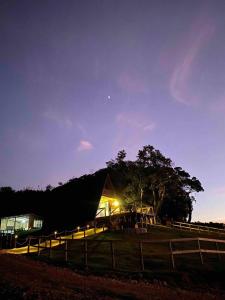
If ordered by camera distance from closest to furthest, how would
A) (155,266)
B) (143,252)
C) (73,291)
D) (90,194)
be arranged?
1. (73,291)
2. (155,266)
3. (143,252)
4. (90,194)

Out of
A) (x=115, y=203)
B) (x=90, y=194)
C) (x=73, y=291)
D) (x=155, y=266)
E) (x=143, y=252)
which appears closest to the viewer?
(x=73, y=291)

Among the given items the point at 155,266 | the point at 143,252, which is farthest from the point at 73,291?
the point at 143,252

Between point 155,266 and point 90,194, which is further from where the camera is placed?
point 90,194

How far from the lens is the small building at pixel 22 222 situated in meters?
36.3

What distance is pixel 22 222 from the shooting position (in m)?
37.4

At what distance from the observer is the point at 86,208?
115 feet

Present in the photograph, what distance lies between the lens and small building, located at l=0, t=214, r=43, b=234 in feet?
119

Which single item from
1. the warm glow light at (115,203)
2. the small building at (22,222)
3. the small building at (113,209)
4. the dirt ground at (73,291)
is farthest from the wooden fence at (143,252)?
the warm glow light at (115,203)

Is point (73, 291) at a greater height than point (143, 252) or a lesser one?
lesser

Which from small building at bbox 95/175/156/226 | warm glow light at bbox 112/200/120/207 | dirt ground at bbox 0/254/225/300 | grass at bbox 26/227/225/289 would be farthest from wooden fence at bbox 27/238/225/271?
warm glow light at bbox 112/200/120/207

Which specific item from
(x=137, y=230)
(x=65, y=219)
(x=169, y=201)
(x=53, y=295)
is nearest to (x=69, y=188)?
(x=65, y=219)

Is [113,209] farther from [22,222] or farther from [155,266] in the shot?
[155,266]

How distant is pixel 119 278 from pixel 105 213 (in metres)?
27.3

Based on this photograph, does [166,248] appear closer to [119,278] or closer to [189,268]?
[189,268]
